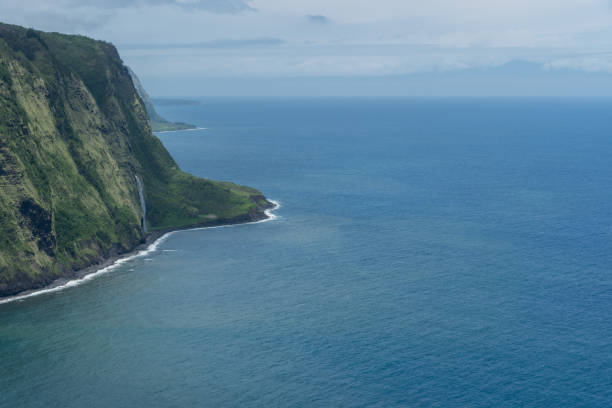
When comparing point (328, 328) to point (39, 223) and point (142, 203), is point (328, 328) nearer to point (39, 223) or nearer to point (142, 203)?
point (39, 223)

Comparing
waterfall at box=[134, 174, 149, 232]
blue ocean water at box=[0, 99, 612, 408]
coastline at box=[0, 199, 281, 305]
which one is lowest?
blue ocean water at box=[0, 99, 612, 408]

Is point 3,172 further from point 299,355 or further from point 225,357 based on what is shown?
point 299,355

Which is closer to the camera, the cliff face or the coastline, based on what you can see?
the coastline

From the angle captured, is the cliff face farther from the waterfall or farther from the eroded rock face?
the waterfall

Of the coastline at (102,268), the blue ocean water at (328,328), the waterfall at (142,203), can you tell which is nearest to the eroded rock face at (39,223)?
the coastline at (102,268)

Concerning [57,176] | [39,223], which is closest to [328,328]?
[39,223]

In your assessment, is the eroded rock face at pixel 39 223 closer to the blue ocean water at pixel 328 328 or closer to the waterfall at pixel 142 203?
the blue ocean water at pixel 328 328

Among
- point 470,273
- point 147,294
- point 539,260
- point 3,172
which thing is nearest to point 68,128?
point 3,172

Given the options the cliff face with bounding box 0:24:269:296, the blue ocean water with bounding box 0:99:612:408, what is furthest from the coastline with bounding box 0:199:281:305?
the blue ocean water with bounding box 0:99:612:408
